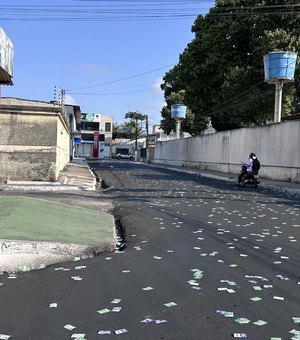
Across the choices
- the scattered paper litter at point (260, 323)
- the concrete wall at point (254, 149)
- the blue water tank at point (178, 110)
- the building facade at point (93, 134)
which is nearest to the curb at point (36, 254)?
the scattered paper litter at point (260, 323)

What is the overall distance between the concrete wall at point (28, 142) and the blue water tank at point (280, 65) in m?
12.4

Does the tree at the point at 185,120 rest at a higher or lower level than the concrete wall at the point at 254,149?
higher

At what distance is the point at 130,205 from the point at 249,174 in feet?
30.8

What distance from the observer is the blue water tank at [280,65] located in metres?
24.6

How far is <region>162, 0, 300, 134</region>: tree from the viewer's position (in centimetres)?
2936

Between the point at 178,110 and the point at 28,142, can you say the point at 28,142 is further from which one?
the point at 178,110

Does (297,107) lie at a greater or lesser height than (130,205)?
greater

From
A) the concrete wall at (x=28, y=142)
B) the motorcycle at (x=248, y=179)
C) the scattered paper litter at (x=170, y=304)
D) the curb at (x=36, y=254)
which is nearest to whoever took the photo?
the scattered paper litter at (x=170, y=304)

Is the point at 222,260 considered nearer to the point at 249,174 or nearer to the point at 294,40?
the point at 249,174

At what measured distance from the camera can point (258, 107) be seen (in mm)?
32312

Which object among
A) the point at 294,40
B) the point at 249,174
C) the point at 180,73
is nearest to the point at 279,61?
the point at 294,40

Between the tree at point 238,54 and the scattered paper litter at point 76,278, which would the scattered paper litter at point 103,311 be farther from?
the tree at point 238,54

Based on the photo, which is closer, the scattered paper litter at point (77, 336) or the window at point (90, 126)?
the scattered paper litter at point (77, 336)

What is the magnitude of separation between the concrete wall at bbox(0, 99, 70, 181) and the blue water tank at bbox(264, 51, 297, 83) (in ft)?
40.7
